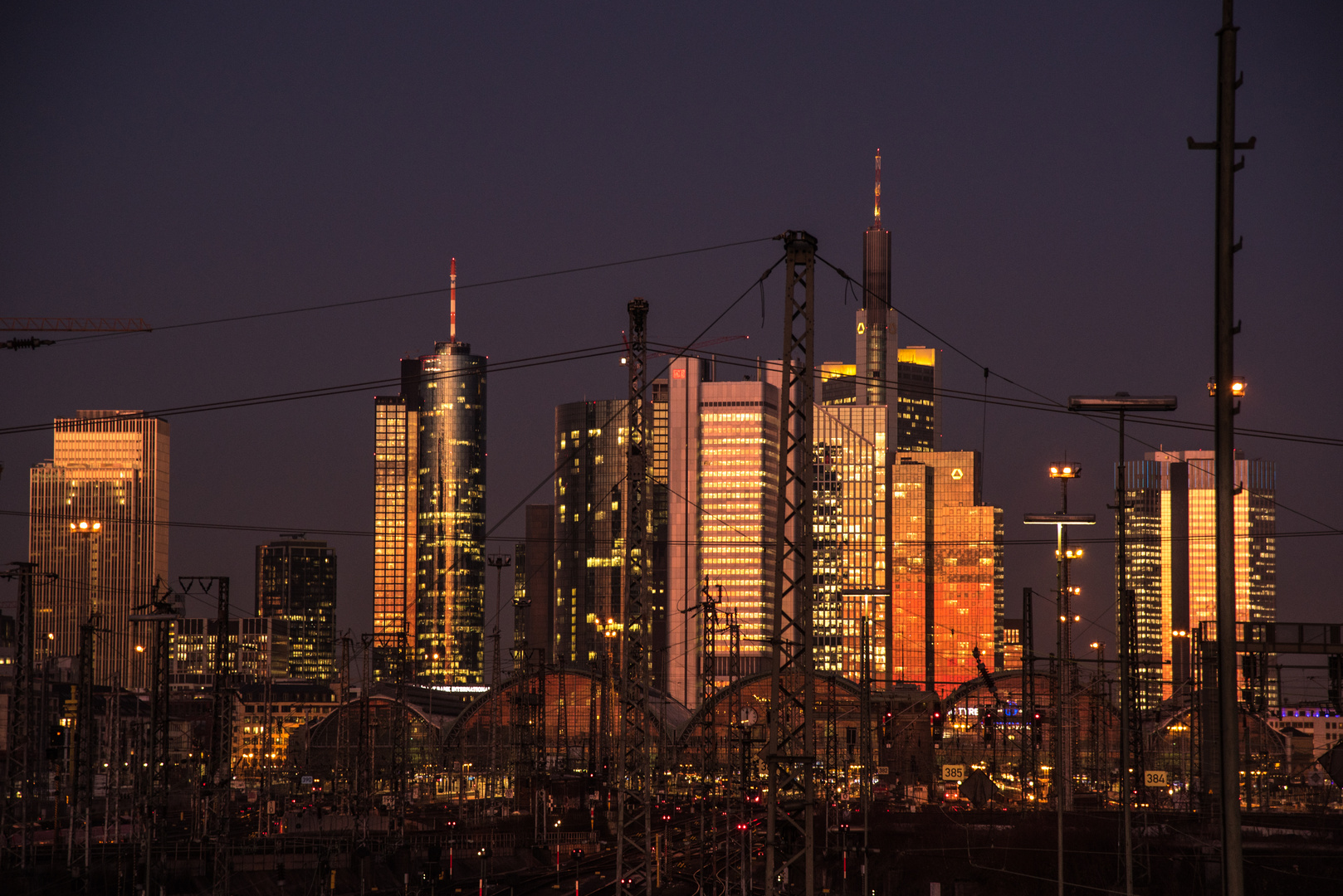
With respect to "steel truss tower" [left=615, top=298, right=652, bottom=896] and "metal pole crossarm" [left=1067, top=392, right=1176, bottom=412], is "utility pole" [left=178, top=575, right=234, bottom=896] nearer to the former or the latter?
"steel truss tower" [left=615, top=298, right=652, bottom=896]

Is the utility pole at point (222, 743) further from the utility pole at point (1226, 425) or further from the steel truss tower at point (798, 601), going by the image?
the utility pole at point (1226, 425)

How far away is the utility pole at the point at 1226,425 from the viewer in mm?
13633

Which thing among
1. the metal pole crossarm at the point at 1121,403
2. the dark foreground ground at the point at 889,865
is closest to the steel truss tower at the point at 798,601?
the metal pole crossarm at the point at 1121,403

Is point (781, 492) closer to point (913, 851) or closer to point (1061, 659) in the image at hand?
point (1061, 659)

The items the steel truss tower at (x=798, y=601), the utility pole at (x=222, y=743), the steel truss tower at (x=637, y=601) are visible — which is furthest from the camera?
the utility pole at (x=222, y=743)

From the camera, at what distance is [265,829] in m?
80.8

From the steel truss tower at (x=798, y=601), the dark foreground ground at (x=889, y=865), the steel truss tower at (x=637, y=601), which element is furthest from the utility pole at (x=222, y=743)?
the steel truss tower at (x=798, y=601)

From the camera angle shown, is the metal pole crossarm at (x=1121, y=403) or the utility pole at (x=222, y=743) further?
the utility pole at (x=222, y=743)

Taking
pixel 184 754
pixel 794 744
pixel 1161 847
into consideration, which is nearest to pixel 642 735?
pixel 794 744

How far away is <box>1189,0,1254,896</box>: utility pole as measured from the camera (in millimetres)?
13633

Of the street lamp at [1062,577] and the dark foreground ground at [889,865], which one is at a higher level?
the street lamp at [1062,577]

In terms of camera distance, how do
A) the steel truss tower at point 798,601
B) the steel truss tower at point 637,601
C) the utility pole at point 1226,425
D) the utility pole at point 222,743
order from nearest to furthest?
the utility pole at point 1226,425 < the steel truss tower at point 798,601 < the steel truss tower at point 637,601 < the utility pole at point 222,743

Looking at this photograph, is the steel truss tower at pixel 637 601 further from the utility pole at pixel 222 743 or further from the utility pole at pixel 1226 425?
the utility pole at pixel 1226 425

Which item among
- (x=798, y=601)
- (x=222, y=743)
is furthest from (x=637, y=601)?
(x=222, y=743)
